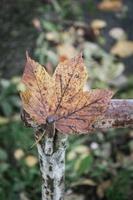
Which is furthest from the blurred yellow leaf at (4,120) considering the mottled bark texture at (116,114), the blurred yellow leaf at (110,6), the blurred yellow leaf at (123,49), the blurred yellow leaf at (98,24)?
the mottled bark texture at (116,114)

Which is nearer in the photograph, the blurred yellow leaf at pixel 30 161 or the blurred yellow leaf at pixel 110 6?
the blurred yellow leaf at pixel 30 161

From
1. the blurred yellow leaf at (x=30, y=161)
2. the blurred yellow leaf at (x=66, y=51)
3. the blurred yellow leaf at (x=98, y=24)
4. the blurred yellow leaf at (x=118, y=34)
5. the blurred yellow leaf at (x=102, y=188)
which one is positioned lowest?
the blurred yellow leaf at (x=102, y=188)

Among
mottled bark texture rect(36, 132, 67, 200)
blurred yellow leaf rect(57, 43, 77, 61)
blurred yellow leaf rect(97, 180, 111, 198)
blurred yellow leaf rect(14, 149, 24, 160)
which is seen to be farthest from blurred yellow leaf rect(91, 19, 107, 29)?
mottled bark texture rect(36, 132, 67, 200)

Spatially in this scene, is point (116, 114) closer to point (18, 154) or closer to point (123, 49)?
point (18, 154)

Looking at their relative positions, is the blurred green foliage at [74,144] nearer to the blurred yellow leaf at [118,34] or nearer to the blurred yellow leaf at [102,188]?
the blurred yellow leaf at [102,188]

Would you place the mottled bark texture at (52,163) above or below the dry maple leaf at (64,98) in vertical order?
below

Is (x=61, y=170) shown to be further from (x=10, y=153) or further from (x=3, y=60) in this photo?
(x=3, y=60)

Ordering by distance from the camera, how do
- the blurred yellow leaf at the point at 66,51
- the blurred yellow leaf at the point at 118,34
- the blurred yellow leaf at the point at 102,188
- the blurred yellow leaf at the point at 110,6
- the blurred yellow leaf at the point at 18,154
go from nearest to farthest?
the blurred yellow leaf at the point at 102,188 → the blurred yellow leaf at the point at 18,154 → the blurred yellow leaf at the point at 66,51 → the blurred yellow leaf at the point at 118,34 → the blurred yellow leaf at the point at 110,6
